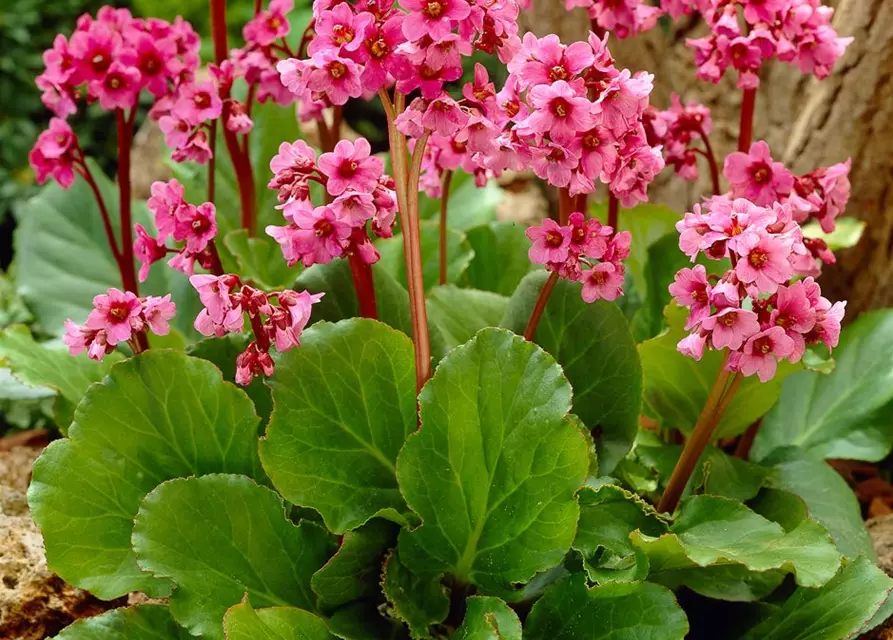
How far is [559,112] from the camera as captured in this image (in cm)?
97

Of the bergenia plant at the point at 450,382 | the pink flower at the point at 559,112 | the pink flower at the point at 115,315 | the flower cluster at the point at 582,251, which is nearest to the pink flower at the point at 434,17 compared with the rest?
the bergenia plant at the point at 450,382

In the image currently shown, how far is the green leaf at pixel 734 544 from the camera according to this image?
1.06 metres

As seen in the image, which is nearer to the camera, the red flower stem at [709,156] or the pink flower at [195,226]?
the pink flower at [195,226]

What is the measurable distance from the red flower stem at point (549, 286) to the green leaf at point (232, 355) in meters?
0.39

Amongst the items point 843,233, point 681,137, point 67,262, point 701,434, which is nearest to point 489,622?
point 701,434

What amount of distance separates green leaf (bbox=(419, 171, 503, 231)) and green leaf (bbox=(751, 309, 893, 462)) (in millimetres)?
711

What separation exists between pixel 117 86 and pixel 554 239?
731 mm

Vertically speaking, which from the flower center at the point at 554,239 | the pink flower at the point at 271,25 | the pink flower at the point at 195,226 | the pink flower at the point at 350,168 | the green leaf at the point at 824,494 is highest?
the pink flower at the point at 271,25

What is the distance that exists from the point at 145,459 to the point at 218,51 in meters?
0.68

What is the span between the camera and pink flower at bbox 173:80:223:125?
1374 mm

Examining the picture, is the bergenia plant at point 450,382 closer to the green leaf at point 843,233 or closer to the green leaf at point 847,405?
the green leaf at point 847,405

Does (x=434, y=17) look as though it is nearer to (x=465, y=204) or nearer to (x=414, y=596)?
(x=414, y=596)

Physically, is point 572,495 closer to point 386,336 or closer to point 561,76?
point 386,336

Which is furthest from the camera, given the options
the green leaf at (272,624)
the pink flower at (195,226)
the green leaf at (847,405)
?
the green leaf at (847,405)
